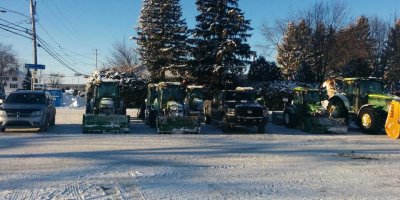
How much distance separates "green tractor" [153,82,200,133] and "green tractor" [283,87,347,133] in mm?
5402

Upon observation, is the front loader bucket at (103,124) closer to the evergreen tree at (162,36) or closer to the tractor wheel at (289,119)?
the tractor wheel at (289,119)

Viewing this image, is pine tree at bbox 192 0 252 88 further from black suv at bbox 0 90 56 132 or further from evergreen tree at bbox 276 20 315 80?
black suv at bbox 0 90 56 132

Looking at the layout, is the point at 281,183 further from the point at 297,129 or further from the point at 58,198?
the point at 297,129

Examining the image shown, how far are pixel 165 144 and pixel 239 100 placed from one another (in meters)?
7.61

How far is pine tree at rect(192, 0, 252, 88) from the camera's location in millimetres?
34250

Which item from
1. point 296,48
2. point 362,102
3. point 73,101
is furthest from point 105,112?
point 296,48

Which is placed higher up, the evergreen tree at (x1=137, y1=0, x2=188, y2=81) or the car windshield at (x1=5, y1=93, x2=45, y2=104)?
the evergreen tree at (x1=137, y1=0, x2=188, y2=81)

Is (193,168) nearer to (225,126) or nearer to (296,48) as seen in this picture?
(225,126)

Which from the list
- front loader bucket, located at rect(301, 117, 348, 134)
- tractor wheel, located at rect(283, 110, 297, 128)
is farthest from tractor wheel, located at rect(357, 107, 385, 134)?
tractor wheel, located at rect(283, 110, 297, 128)

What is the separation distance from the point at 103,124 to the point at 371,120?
11.4 metres

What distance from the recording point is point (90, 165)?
10992 mm

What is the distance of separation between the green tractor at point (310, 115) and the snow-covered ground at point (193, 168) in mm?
3061

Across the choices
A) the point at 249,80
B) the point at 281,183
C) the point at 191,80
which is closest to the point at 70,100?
the point at 191,80

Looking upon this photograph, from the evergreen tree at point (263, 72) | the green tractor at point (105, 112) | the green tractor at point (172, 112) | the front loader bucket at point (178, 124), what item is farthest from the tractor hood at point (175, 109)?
the evergreen tree at point (263, 72)
